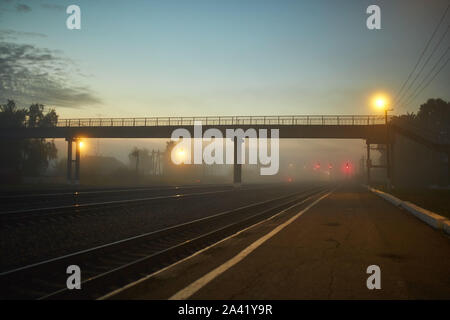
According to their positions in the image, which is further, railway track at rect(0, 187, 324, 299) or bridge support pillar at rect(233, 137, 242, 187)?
bridge support pillar at rect(233, 137, 242, 187)

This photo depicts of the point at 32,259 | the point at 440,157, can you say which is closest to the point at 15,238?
the point at 32,259

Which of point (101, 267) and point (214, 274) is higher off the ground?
point (214, 274)

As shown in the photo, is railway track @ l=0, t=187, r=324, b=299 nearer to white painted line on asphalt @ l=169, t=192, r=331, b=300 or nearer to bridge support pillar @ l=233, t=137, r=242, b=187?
white painted line on asphalt @ l=169, t=192, r=331, b=300

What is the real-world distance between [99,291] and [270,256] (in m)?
4.13

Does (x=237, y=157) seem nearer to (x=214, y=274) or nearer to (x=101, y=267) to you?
(x=101, y=267)

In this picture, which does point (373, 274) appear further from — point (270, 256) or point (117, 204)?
point (117, 204)

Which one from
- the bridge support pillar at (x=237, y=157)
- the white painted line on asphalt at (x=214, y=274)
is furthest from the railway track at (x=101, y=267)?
the bridge support pillar at (x=237, y=157)

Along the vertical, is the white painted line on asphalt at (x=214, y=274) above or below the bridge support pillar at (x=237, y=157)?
below

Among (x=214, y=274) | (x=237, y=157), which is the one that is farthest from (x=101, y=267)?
(x=237, y=157)

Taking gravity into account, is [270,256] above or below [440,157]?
below

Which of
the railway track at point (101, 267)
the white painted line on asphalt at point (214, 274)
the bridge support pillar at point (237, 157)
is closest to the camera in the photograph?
the white painted line on asphalt at point (214, 274)

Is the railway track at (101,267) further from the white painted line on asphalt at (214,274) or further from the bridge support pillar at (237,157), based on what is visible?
the bridge support pillar at (237,157)

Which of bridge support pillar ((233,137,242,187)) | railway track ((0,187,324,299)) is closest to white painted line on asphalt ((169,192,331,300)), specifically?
railway track ((0,187,324,299))
